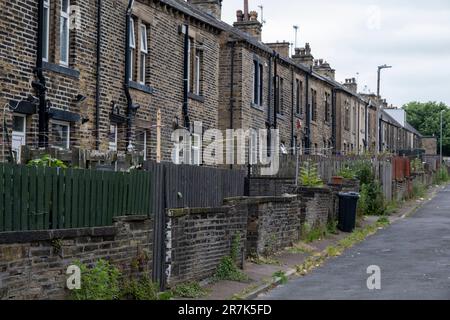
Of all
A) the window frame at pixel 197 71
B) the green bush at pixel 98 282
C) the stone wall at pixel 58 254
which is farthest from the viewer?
Result: the window frame at pixel 197 71

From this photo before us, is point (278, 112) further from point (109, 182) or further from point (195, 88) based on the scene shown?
point (109, 182)

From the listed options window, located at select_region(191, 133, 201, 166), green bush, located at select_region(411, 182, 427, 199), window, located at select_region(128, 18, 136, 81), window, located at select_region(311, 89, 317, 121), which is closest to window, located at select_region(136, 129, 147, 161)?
window, located at select_region(128, 18, 136, 81)

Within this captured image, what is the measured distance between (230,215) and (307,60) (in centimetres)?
2709

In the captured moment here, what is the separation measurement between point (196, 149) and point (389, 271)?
1032cm

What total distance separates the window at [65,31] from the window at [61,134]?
1.44 m

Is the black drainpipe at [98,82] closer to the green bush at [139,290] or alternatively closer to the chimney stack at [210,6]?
the green bush at [139,290]

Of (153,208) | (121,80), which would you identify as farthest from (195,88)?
(153,208)

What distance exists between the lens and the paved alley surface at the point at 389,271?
12.2 metres

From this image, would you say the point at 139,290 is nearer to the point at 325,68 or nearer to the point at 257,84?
the point at 257,84

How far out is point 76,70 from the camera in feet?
55.3

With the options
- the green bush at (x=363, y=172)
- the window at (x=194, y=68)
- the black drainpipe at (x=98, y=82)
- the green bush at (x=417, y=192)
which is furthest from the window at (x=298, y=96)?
the black drainpipe at (x=98, y=82)

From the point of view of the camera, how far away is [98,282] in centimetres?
968

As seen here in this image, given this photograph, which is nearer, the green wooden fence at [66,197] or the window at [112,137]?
the green wooden fence at [66,197]

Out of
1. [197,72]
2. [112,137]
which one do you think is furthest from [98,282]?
[197,72]
